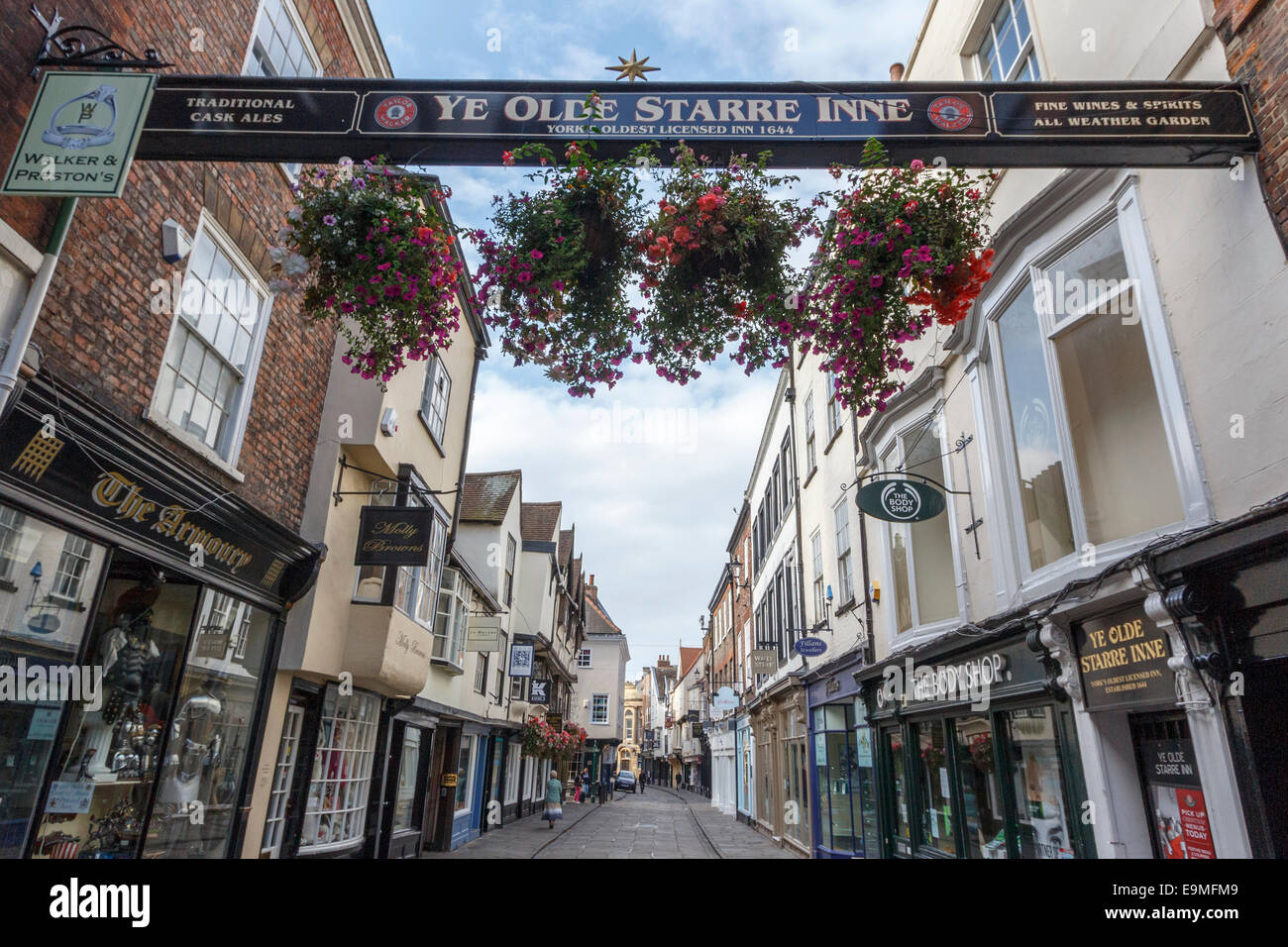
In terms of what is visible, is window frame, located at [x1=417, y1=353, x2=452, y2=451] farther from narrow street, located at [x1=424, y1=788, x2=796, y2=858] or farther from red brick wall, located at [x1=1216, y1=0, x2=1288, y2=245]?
red brick wall, located at [x1=1216, y1=0, x2=1288, y2=245]

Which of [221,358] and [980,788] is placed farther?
[980,788]

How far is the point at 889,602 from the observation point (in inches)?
406

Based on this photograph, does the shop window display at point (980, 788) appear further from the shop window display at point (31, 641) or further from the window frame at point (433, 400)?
the window frame at point (433, 400)

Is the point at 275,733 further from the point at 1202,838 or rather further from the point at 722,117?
the point at 1202,838

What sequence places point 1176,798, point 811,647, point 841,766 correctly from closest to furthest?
1. point 1176,798
2. point 841,766
3. point 811,647

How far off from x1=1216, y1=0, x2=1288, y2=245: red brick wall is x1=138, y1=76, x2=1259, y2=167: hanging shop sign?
0.40 feet

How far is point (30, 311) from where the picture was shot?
4121 mm

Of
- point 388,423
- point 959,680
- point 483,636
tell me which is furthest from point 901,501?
point 483,636

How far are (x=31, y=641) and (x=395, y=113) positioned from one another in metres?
4.14

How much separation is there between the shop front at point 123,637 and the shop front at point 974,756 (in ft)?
24.3

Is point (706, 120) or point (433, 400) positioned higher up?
point (433, 400)

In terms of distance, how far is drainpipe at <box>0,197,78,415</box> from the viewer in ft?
12.6

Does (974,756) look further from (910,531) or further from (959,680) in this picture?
(910,531)
